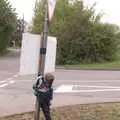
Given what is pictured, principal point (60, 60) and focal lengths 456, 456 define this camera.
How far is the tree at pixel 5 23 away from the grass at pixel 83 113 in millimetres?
35363

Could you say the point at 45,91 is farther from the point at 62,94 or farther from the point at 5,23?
the point at 5,23

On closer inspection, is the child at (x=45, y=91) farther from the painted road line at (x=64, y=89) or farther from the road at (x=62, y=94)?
the painted road line at (x=64, y=89)

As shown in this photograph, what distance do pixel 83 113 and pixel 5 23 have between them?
3723 cm

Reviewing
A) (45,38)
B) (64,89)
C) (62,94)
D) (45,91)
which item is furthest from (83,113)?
(64,89)

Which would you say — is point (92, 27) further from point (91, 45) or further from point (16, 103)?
point (16, 103)

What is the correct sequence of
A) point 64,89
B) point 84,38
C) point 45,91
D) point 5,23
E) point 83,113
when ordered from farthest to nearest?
1. point 5,23
2. point 84,38
3. point 64,89
4. point 83,113
5. point 45,91

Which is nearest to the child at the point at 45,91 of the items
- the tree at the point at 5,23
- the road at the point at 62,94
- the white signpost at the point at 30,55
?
the white signpost at the point at 30,55

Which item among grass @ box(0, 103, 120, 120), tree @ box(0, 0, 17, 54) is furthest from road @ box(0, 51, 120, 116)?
tree @ box(0, 0, 17, 54)

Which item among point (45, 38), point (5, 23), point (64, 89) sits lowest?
point (64, 89)

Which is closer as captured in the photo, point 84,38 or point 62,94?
point 62,94

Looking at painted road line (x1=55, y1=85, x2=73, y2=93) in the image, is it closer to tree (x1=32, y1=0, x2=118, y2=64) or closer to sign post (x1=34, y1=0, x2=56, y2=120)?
sign post (x1=34, y1=0, x2=56, y2=120)

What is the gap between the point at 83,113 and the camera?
34.0ft

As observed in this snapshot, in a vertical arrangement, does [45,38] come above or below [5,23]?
above

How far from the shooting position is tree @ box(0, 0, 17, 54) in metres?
46.5
